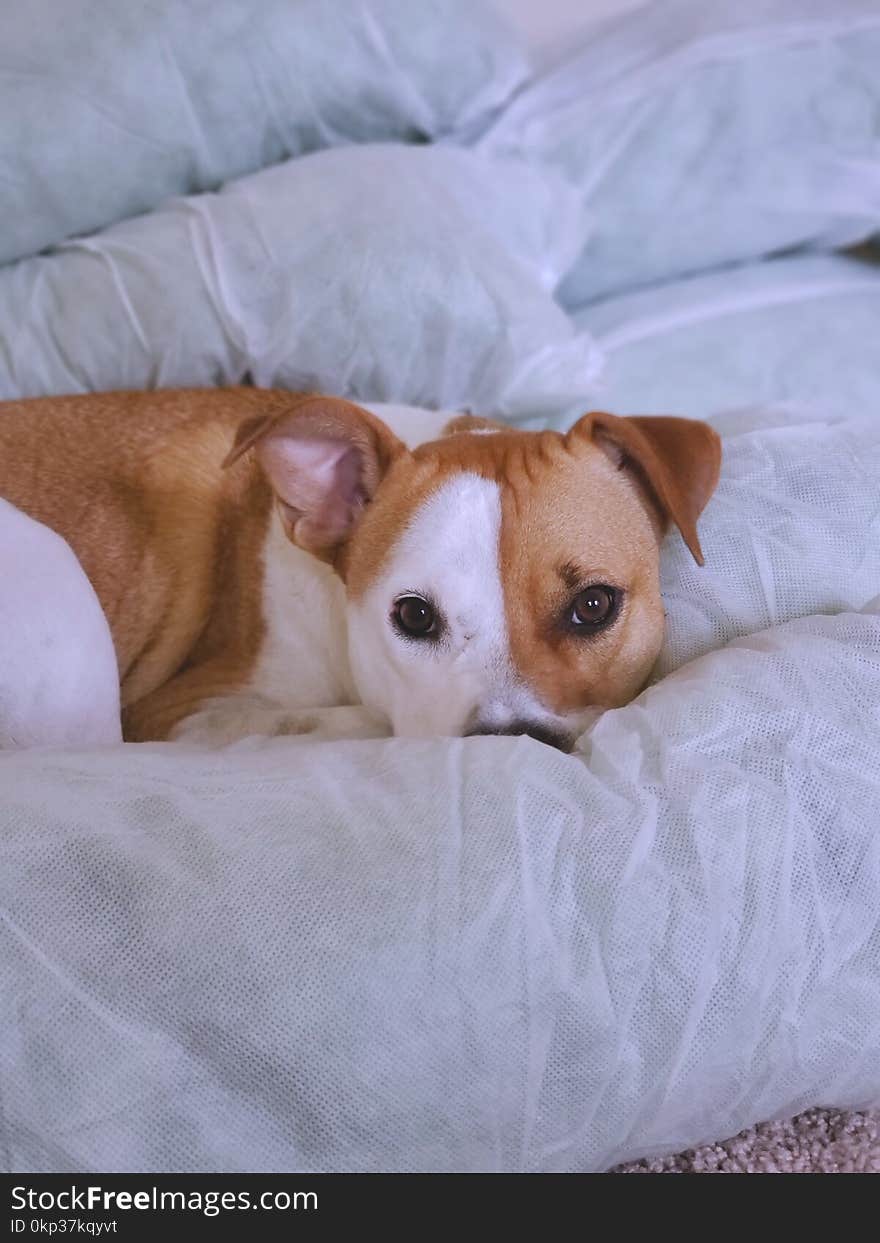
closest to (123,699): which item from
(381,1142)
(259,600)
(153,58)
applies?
(259,600)

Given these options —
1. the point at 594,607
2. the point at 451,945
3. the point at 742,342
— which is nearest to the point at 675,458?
the point at 594,607

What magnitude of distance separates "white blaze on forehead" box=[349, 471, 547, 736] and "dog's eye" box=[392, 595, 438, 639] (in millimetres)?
12

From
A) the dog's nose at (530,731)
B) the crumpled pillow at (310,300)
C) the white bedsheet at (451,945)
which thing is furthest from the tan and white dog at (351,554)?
the white bedsheet at (451,945)

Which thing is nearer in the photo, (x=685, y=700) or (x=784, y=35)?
(x=685, y=700)

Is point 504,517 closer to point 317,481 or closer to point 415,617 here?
point 415,617

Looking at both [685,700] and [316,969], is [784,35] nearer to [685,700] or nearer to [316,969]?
[685,700]

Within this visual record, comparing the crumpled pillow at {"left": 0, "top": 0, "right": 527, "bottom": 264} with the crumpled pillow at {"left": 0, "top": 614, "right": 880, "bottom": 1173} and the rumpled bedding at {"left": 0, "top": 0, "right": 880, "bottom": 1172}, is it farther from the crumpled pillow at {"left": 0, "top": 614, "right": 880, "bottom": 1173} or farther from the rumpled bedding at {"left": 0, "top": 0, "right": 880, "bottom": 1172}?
the crumpled pillow at {"left": 0, "top": 614, "right": 880, "bottom": 1173}

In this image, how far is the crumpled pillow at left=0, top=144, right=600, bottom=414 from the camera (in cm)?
243

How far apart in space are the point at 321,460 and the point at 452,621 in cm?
45

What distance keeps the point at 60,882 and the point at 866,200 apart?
117 inches

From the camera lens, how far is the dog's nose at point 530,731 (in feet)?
5.43

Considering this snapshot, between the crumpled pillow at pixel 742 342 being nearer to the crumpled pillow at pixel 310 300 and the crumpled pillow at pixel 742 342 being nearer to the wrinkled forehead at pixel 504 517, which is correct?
the crumpled pillow at pixel 310 300

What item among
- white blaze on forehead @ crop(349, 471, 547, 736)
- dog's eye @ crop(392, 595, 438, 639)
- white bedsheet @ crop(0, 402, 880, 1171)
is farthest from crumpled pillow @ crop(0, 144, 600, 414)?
white bedsheet @ crop(0, 402, 880, 1171)

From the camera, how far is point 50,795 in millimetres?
1372
